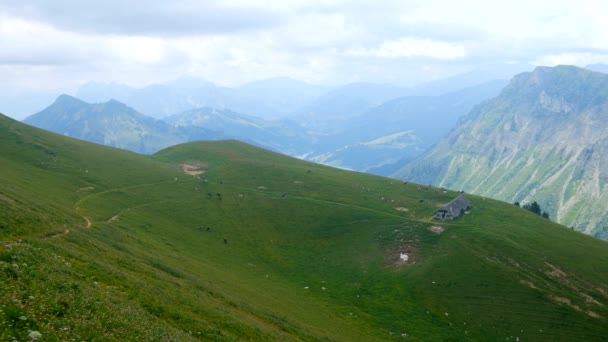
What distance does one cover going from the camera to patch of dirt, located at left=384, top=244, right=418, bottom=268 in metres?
102

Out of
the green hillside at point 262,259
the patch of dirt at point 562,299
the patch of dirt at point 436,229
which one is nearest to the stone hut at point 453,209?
the green hillside at point 262,259

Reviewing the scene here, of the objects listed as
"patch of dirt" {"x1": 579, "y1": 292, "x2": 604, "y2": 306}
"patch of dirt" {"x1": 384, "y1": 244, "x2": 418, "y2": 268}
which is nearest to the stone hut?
"patch of dirt" {"x1": 384, "y1": 244, "x2": 418, "y2": 268}

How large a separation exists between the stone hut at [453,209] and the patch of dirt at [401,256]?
22.0 m

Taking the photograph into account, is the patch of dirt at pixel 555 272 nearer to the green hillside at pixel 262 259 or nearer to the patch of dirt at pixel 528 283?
the green hillside at pixel 262 259

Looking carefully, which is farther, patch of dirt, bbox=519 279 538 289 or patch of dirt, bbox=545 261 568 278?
patch of dirt, bbox=545 261 568 278

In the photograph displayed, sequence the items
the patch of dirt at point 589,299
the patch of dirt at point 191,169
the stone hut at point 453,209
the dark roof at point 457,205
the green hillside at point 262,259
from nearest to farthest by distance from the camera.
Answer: the green hillside at point 262,259, the patch of dirt at point 589,299, the stone hut at point 453,209, the dark roof at point 457,205, the patch of dirt at point 191,169

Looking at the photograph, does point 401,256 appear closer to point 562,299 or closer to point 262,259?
point 262,259

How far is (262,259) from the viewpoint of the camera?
332 feet

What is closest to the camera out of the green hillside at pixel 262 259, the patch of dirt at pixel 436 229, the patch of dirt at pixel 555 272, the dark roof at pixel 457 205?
the green hillside at pixel 262 259

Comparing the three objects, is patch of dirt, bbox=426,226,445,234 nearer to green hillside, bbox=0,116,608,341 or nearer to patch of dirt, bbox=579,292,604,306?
green hillside, bbox=0,116,608,341

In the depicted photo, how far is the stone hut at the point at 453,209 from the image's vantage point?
12506 cm

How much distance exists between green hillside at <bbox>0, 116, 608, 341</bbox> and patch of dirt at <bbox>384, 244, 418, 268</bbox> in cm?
42

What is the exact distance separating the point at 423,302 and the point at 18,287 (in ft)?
249

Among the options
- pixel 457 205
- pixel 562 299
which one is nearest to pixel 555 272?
pixel 562 299
